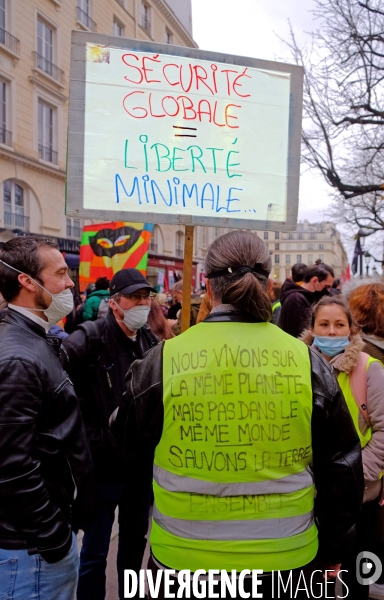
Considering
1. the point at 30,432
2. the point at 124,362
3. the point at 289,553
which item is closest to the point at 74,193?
the point at 124,362

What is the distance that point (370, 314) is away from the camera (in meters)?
2.86

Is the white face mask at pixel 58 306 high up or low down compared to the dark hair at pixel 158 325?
up

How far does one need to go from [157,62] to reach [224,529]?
2135 millimetres

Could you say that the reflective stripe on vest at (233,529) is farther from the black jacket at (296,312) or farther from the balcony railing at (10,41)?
the balcony railing at (10,41)

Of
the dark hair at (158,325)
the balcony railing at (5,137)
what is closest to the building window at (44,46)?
the balcony railing at (5,137)

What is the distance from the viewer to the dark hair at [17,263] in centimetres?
186

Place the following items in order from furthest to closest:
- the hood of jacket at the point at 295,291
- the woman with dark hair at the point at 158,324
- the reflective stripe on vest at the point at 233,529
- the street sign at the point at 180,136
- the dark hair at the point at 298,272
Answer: the dark hair at the point at 298,272 → the hood of jacket at the point at 295,291 → the woman with dark hair at the point at 158,324 → the street sign at the point at 180,136 → the reflective stripe on vest at the point at 233,529

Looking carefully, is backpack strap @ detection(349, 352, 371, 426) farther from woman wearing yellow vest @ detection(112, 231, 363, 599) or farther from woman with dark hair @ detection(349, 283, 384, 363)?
woman wearing yellow vest @ detection(112, 231, 363, 599)

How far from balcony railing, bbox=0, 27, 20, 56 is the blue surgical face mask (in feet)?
61.5

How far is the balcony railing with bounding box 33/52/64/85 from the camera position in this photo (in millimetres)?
18891

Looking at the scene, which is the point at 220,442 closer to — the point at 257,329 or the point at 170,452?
the point at 170,452

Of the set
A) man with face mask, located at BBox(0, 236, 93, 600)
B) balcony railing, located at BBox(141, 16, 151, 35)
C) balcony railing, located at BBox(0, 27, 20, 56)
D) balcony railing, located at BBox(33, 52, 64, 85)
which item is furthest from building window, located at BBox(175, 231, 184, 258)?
man with face mask, located at BBox(0, 236, 93, 600)

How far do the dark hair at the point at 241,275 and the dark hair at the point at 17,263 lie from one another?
2.42 ft

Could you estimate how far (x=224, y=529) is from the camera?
142 cm
